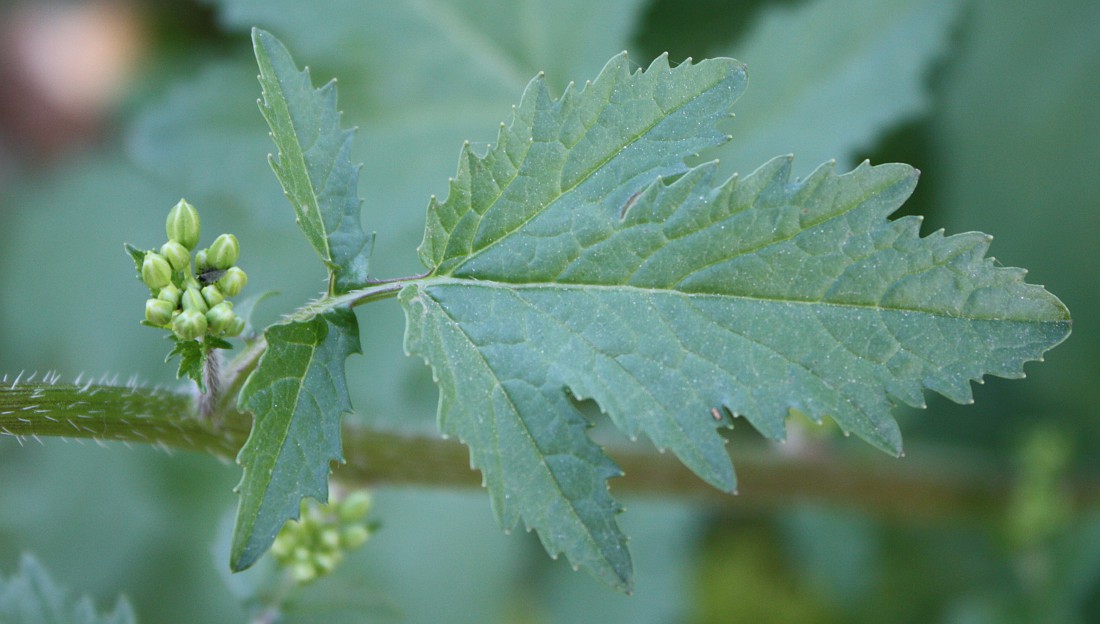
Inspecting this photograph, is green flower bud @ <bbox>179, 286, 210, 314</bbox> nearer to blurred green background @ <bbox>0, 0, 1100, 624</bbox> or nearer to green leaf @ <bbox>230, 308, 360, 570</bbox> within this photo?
green leaf @ <bbox>230, 308, 360, 570</bbox>

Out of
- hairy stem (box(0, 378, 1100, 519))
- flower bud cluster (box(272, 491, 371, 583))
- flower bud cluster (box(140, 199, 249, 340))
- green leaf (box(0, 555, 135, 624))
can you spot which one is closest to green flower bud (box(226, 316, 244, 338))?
flower bud cluster (box(140, 199, 249, 340))

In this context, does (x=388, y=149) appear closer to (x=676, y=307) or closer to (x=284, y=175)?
(x=284, y=175)

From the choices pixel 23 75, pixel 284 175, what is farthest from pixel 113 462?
pixel 284 175

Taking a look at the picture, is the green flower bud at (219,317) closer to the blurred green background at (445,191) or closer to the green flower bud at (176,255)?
the green flower bud at (176,255)

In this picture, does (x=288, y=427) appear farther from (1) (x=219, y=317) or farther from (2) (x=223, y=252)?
(2) (x=223, y=252)

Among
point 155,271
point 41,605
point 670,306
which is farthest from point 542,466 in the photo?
point 41,605

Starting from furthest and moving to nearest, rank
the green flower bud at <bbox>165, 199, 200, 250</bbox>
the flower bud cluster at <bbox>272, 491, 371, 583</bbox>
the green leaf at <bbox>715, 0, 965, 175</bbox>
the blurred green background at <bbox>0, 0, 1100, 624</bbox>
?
the blurred green background at <bbox>0, 0, 1100, 624</bbox>
the green leaf at <bbox>715, 0, 965, 175</bbox>
the flower bud cluster at <bbox>272, 491, 371, 583</bbox>
the green flower bud at <bbox>165, 199, 200, 250</bbox>
